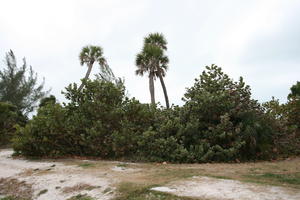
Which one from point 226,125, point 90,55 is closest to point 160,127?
point 226,125

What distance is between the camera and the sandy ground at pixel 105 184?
377 centimetres

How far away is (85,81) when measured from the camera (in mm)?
9859

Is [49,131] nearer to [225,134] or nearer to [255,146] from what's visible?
[225,134]

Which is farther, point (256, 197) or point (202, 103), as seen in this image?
point (202, 103)

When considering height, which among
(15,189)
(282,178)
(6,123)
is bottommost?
(15,189)

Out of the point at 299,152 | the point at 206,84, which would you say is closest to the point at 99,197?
the point at 206,84

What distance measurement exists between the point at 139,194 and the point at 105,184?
1.09 metres

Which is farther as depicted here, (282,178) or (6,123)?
(6,123)

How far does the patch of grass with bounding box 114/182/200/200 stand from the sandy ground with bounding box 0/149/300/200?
14 cm

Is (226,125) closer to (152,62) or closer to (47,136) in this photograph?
→ (47,136)

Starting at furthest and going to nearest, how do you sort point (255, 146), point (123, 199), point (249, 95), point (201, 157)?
point (249, 95) < point (255, 146) < point (201, 157) < point (123, 199)

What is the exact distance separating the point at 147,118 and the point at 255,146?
145 inches

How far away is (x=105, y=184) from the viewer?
4.89m

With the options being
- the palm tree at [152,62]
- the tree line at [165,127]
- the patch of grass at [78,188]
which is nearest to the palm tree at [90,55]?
the palm tree at [152,62]
